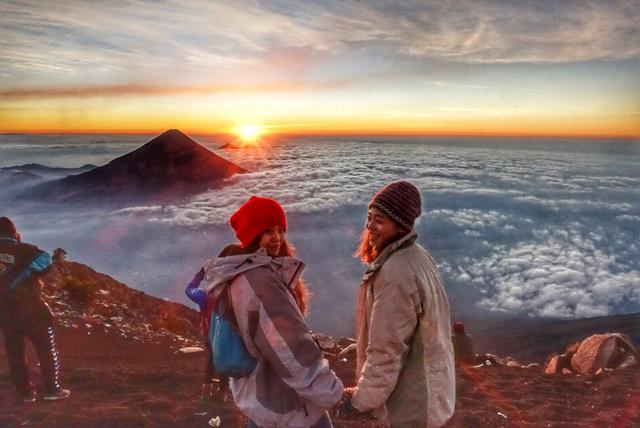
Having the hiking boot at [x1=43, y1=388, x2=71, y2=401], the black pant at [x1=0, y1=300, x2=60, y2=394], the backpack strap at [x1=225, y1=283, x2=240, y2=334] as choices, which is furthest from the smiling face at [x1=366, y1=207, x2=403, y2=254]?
the hiking boot at [x1=43, y1=388, x2=71, y2=401]

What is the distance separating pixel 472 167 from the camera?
14.5m

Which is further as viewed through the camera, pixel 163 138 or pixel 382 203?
pixel 163 138

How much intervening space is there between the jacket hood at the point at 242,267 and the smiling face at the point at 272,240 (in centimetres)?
5

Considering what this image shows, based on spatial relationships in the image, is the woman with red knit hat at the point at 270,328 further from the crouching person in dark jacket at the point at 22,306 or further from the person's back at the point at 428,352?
the crouching person in dark jacket at the point at 22,306

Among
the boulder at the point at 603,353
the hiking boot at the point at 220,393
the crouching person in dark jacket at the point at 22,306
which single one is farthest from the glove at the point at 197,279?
the boulder at the point at 603,353

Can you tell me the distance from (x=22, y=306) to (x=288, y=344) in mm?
3104

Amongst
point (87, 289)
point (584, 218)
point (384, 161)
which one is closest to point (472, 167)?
point (384, 161)

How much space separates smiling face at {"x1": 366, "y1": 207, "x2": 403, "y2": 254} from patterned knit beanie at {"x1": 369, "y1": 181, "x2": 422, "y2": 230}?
0.08 ft

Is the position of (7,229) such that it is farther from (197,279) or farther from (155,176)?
(155,176)

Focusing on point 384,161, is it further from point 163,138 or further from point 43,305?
point 43,305

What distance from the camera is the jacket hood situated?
1938 mm

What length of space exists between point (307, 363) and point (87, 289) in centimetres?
797

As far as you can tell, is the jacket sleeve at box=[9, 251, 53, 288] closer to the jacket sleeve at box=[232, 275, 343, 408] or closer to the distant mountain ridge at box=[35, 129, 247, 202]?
the jacket sleeve at box=[232, 275, 343, 408]

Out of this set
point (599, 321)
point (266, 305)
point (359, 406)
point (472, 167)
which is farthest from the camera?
point (599, 321)
